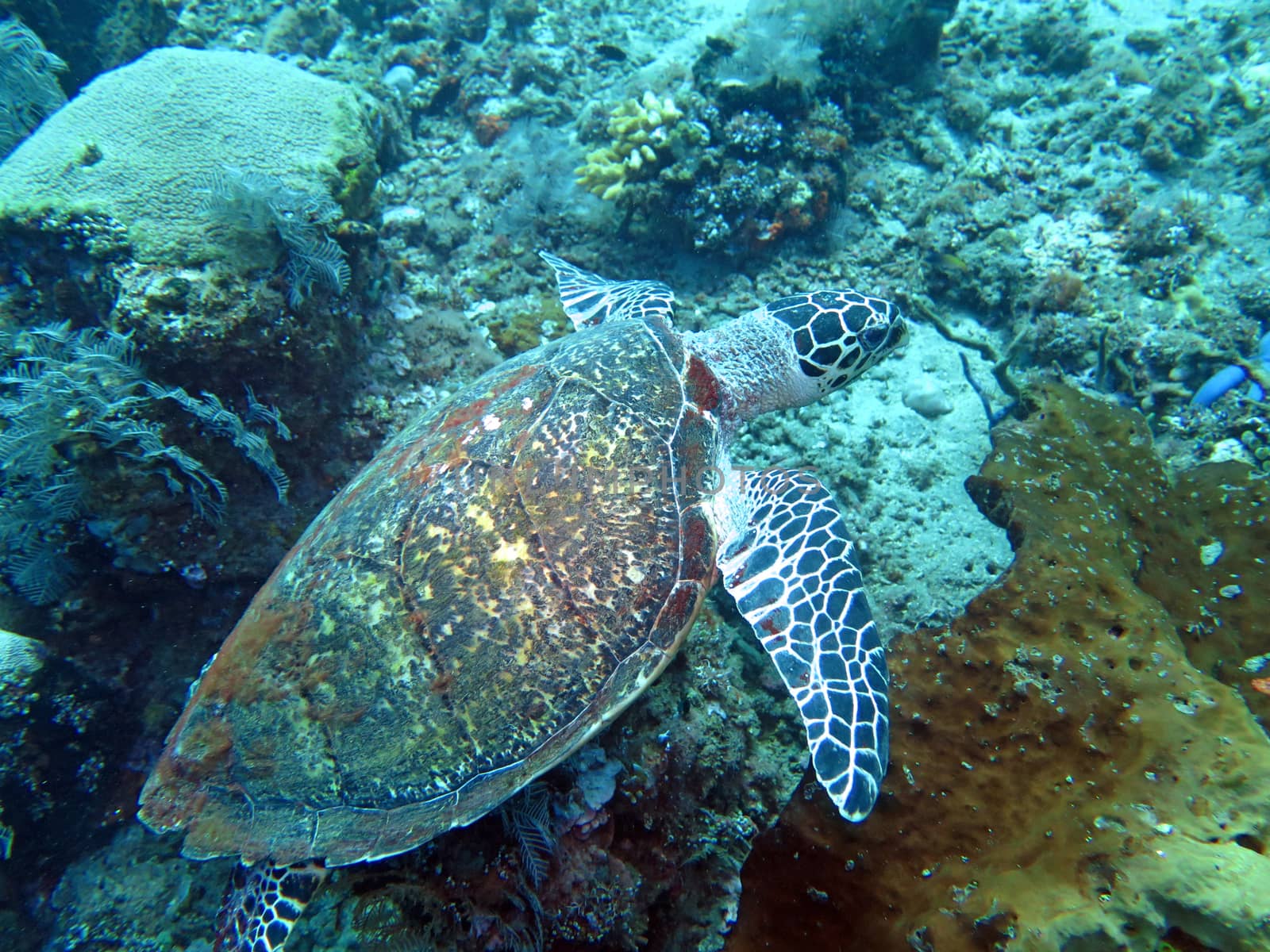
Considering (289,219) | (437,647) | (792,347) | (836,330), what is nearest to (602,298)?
(792,347)

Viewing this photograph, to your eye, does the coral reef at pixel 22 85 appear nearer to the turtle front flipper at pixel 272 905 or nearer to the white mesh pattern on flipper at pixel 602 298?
the white mesh pattern on flipper at pixel 602 298

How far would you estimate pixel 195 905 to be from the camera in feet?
10.2

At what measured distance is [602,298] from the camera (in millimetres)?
4164

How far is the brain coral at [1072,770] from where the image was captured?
1.87m

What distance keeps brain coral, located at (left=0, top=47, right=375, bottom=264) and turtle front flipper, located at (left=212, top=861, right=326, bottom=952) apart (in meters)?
3.18

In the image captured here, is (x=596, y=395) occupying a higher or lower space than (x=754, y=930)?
higher

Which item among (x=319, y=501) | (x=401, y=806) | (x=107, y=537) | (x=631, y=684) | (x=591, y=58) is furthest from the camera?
(x=591, y=58)

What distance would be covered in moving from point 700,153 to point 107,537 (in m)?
5.11

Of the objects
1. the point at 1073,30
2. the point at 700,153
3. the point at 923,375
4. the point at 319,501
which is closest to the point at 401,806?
the point at 319,501

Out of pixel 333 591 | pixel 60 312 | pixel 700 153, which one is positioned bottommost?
pixel 333 591

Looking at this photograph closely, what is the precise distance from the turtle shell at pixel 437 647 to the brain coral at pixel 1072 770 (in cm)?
121

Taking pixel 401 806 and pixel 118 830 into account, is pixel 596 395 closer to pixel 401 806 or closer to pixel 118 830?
pixel 401 806

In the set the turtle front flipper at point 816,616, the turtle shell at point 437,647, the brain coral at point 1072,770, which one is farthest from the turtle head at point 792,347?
the brain coral at point 1072,770

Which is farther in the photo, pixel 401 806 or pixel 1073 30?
pixel 1073 30
